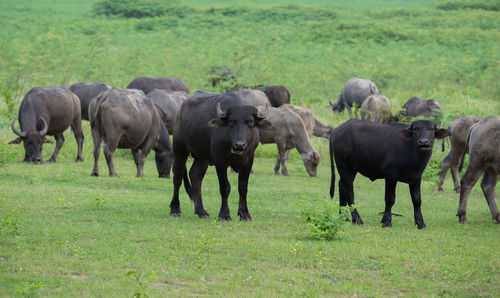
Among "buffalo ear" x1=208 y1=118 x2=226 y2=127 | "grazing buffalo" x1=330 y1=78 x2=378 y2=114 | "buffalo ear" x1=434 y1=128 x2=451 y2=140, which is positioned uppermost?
"buffalo ear" x1=208 y1=118 x2=226 y2=127

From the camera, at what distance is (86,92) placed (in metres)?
23.5

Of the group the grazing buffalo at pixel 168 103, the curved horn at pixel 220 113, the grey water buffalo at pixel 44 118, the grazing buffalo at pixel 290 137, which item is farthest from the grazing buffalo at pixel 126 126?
the curved horn at pixel 220 113

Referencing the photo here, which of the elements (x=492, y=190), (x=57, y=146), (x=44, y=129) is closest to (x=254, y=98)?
(x=57, y=146)

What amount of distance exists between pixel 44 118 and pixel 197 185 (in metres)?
8.68


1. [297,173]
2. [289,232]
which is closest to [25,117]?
[297,173]

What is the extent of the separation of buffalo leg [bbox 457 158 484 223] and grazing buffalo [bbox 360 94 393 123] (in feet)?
A: 39.1

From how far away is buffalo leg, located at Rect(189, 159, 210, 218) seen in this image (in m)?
10.7

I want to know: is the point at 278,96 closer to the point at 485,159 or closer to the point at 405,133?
the point at 485,159

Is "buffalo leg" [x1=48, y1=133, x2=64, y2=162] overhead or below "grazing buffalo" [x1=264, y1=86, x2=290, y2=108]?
overhead

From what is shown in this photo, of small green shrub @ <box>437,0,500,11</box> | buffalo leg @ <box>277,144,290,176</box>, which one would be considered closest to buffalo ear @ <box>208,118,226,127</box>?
buffalo leg @ <box>277,144,290,176</box>

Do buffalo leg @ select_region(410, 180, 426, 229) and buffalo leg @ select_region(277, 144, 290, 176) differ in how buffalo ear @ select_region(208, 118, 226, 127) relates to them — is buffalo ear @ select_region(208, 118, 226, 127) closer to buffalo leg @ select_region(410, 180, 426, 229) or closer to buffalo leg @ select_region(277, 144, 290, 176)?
buffalo leg @ select_region(410, 180, 426, 229)

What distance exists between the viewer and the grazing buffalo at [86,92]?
23.2m

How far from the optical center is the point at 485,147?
1102 cm

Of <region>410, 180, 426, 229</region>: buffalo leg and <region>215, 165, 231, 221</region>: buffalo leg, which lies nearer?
<region>215, 165, 231, 221</region>: buffalo leg
